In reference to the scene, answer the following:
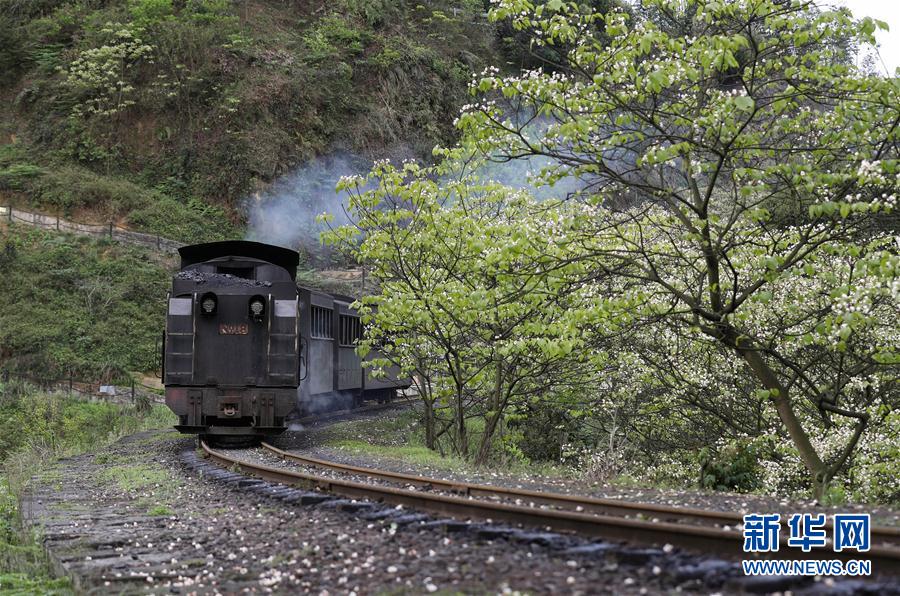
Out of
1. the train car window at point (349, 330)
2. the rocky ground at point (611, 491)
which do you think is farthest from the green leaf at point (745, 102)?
the train car window at point (349, 330)

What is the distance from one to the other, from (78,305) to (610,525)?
98.7ft

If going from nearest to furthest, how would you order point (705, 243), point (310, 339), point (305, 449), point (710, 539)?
point (710, 539) → point (705, 243) → point (305, 449) → point (310, 339)

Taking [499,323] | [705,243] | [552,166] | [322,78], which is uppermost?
[322,78]

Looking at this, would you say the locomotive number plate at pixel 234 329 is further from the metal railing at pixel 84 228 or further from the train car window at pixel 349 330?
the metal railing at pixel 84 228

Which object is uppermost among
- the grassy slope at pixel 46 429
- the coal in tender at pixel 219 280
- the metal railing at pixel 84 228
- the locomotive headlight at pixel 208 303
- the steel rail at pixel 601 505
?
the metal railing at pixel 84 228

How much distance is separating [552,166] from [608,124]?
83cm

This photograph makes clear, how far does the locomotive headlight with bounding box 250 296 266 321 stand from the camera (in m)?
15.5

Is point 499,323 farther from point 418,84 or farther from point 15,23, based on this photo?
point 15,23

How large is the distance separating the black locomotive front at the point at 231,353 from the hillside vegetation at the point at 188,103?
2383 cm

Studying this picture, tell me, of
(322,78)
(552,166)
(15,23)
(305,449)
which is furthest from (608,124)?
(15,23)

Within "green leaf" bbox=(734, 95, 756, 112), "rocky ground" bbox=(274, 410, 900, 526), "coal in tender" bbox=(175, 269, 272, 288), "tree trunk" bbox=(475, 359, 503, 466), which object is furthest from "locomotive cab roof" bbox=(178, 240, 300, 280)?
"green leaf" bbox=(734, 95, 756, 112)

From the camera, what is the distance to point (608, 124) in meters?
9.89

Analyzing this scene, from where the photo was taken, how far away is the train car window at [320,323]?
1812 cm

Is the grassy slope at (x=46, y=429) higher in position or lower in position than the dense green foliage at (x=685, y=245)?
lower
